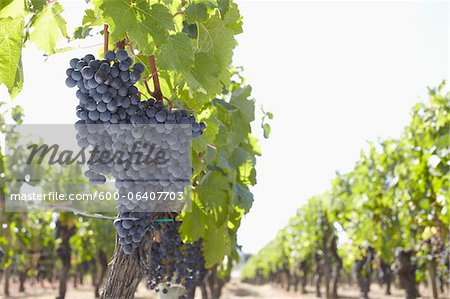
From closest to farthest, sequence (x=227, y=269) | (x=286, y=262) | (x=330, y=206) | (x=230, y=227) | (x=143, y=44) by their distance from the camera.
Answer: (x=143, y=44)
(x=230, y=227)
(x=227, y=269)
(x=330, y=206)
(x=286, y=262)

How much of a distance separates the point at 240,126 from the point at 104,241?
55.1 feet

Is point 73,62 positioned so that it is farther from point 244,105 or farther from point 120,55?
point 244,105

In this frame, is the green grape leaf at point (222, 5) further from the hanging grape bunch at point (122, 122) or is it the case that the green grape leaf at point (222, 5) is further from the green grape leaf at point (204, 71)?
the hanging grape bunch at point (122, 122)

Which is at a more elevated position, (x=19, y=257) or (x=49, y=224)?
(x=49, y=224)

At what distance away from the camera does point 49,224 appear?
20.2 metres

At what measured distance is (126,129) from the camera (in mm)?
1812

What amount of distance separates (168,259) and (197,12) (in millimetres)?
1853

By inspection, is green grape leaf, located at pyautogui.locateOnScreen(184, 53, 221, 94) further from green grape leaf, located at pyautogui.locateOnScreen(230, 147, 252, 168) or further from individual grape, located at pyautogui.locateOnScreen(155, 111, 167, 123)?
green grape leaf, located at pyautogui.locateOnScreen(230, 147, 252, 168)

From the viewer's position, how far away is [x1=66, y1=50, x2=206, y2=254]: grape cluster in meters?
1.76

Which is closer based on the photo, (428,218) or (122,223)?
(122,223)

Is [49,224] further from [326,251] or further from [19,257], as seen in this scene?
[326,251]

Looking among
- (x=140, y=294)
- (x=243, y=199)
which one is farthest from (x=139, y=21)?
(x=140, y=294)

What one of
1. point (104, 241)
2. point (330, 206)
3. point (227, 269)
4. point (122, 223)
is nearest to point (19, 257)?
point (104, 241)

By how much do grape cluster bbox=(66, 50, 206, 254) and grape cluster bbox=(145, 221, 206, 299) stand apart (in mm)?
752
